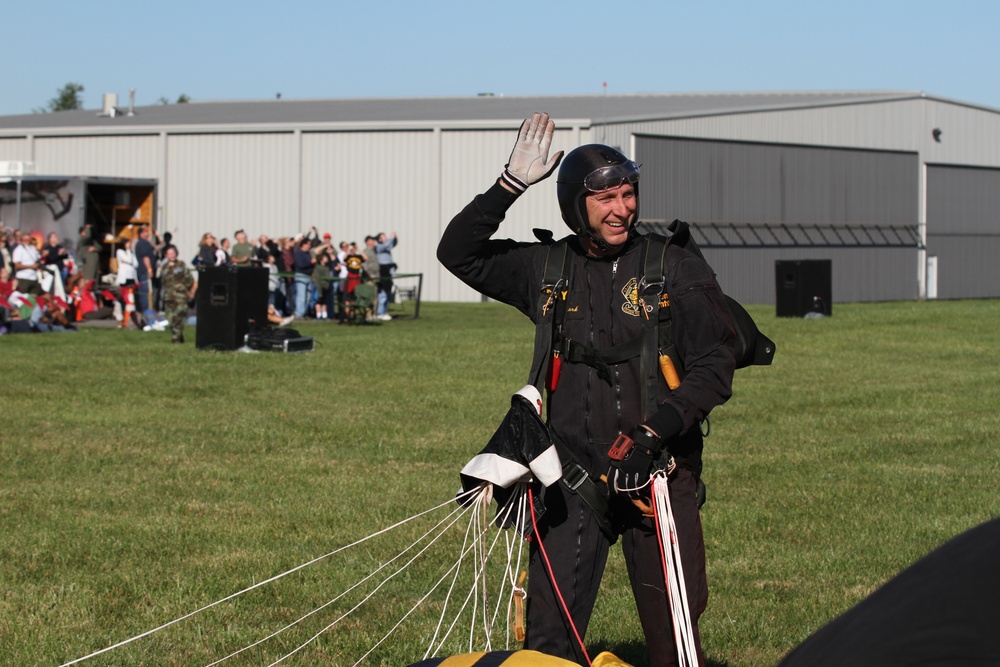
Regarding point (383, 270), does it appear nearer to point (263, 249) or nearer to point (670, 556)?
point (263, 249)

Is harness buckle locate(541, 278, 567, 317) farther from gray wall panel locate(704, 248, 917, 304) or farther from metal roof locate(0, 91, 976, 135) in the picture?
gray wall panel locate(704, 248, 917, 304)

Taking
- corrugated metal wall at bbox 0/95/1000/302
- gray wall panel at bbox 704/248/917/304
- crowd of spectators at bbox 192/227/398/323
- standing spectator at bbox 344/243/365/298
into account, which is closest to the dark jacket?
standing spectator at bbox 344/243/365/298

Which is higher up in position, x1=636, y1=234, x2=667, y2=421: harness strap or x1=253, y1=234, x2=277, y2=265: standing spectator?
x1=253, y1=234, x2=277, y2=265: standing spectator

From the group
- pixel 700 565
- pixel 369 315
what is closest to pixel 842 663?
pixel 700 565

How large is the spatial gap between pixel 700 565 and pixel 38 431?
967 cm

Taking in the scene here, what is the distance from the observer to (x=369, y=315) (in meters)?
29.5

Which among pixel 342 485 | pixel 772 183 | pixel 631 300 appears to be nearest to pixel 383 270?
pixel 772 183

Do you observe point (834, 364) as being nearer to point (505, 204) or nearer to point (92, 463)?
point (92, 463)

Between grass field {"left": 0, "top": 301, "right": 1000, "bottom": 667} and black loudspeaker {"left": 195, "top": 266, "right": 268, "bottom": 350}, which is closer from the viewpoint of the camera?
grass field {"left": 0, "top": 301, "right": 1000, "bottom": 667}

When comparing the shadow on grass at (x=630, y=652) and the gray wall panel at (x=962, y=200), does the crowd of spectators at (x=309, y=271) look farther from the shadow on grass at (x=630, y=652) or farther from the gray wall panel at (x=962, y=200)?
the gray wall panel at (x=962, y=200)

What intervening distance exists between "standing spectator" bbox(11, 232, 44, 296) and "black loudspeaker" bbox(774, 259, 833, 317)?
46.6 ft

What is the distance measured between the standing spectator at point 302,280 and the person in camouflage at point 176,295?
7.24 metres

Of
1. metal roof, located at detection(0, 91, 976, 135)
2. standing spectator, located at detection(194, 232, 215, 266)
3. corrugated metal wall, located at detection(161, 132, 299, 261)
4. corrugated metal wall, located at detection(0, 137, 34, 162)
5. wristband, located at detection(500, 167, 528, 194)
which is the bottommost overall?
wristband, located at detection(500, 167, 528, 194)

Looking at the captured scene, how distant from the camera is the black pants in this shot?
185 inches
